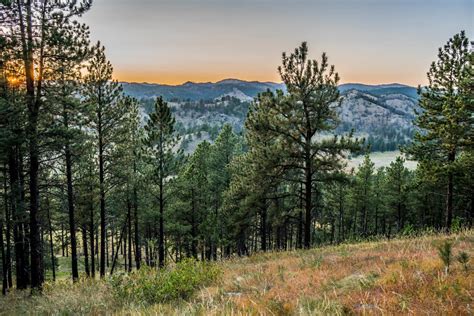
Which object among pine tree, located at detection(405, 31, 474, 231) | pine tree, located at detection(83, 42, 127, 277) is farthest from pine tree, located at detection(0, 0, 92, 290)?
pine tree, located at detection(405, 31, 474, 231)

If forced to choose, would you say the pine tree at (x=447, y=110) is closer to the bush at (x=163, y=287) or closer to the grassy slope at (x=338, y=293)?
the grassy slope at (x=338, y=293)

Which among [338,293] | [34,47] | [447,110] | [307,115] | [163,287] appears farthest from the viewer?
[447,110]

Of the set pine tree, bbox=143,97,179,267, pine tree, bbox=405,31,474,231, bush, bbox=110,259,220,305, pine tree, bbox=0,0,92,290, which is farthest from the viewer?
pine tree, bbox=143,97,179,267

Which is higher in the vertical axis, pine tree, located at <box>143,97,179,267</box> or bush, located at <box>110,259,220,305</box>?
pine tree, located at <box>143,97,179,267</box>

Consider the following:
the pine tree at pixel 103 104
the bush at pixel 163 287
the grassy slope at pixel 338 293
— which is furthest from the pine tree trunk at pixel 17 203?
the bush at pixel 163 287

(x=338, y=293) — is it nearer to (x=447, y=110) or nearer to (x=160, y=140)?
(x=447, y=110)

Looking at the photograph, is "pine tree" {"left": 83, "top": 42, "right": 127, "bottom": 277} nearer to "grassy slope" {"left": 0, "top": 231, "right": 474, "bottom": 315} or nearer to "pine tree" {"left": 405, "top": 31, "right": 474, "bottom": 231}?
"grassy slope" {"left": 0, "top": 231, "right": 474, "bottom": 315}

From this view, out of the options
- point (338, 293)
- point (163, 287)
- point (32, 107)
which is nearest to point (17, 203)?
point (32, 107)

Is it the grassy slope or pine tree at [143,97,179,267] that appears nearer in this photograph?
the grassy slope

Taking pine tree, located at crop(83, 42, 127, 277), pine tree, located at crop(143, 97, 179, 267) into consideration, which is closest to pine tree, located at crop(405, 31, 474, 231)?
pine tree, located at crop(143, 97, 179, 267)

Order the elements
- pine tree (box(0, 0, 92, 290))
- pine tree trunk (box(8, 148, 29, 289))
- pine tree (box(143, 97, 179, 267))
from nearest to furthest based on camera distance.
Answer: pine tree (box(0, 0, 92, 290)), pine tree trunk (box(8, 148, 29, 289)), pine tree (box(143, 97, 179, 267))

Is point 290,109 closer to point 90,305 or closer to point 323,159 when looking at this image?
point 323,159

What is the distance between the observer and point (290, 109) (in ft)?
57.8

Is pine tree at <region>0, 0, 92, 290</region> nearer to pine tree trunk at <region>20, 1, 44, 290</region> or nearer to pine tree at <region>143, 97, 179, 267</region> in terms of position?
pine tree trunk at <region>20, 1, 44, 290</region>
